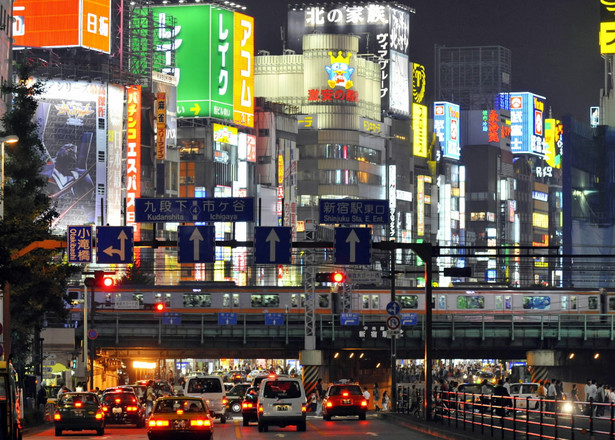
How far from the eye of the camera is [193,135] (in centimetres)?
16412

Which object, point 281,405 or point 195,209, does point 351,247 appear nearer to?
point 195,209

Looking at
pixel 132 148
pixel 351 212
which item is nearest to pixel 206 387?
pixel 351 212

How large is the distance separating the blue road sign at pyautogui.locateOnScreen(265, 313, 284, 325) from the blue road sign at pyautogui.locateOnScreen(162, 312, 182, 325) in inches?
242

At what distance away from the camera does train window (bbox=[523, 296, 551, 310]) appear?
325ft

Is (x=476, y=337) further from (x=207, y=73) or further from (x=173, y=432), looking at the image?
(x=207, y=73)

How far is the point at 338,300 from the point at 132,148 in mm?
39498

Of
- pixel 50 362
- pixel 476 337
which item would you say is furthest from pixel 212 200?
pixel 476 337

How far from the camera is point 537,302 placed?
99.3 m

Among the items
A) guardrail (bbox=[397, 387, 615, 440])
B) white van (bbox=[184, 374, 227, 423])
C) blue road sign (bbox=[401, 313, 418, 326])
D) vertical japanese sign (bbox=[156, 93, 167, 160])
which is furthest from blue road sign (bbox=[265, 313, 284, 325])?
vertical japanese sign (bbox=[156, 93, 167, 160])

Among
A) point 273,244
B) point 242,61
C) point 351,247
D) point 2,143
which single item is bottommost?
point 351,247

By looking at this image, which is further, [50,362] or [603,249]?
[603,249]

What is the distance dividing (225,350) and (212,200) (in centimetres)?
4425

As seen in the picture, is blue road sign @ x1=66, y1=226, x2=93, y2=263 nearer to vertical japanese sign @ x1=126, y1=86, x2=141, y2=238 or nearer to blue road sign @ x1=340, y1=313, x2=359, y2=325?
blue road sign @ x1=340, y1=313, x2=359, y2=325

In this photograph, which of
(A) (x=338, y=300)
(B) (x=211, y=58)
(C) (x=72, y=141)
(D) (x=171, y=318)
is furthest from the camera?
(B) (x=211, y=58)
